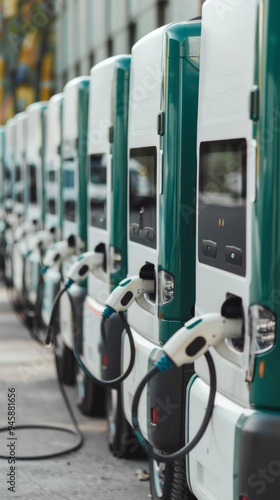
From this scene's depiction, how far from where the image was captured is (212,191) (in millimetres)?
5512

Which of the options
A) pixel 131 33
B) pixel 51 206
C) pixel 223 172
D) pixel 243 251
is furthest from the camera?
pixel 131 33

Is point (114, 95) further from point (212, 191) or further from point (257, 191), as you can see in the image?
point (257, 191)

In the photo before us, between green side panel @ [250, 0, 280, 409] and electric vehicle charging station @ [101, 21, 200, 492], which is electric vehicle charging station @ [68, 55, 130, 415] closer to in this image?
electric vehicle charging station @ [101, 21, 200, 492]

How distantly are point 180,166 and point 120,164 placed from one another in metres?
1.77

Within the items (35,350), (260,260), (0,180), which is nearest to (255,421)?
(260,260)

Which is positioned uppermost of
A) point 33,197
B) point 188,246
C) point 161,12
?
point 161,12

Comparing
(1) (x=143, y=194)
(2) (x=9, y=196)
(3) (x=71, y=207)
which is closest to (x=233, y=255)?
(1) (x=143, y=194)

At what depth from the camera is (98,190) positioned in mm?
8672

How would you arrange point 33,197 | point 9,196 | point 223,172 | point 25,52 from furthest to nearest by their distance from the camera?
point 25,52 < point 9,196 < point 33,197 < point 223,172

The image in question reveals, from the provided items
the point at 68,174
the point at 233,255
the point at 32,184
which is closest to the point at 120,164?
the point at 68,174
